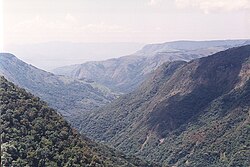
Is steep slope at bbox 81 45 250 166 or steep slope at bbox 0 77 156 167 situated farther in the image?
steep slope at bbox 81 45 250 166

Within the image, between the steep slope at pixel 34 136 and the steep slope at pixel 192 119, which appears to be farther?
the steep slope at pixel 192 119

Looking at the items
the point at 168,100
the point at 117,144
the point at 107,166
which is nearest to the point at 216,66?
the point at 168,100

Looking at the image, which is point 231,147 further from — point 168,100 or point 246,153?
point 168,100

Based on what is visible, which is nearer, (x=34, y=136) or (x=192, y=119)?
(x=34, y=136)

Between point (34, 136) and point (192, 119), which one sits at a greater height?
point (34, 136)
